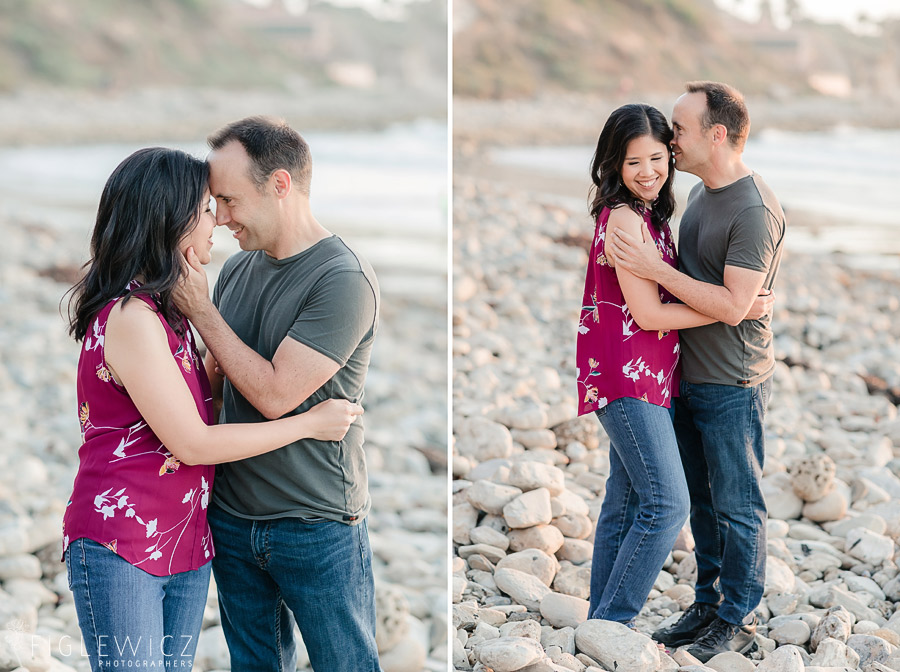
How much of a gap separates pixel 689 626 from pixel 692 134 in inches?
67.2

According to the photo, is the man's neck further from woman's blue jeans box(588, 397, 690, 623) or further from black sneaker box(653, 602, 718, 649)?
black sneaker box(653, 602, 718, 649)

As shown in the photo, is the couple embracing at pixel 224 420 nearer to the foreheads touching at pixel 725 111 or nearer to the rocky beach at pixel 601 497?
the rocky beach at pixel 601 497

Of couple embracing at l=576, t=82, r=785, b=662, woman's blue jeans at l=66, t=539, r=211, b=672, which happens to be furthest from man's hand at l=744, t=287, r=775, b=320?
woman's blue jeans at l=66, t=539, r=211, b=672

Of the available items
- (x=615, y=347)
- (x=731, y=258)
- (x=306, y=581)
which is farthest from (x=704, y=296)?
(x=306, y=581)

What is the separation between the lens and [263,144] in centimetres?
230

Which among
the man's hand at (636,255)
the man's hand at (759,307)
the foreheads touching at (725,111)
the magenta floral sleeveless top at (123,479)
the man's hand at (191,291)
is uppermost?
the foreheads touching at (725,111)

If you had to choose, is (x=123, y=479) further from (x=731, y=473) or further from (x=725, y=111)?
(x=725, y=111)

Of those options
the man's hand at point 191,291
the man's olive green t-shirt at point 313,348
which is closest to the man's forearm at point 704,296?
the man's olive green t-shirt at point 313,348

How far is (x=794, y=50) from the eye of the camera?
5562 cm

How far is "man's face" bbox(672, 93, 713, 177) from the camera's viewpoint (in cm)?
289

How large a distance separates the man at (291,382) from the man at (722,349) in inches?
38.7

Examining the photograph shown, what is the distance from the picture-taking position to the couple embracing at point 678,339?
2.83m

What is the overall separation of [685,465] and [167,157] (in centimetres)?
204

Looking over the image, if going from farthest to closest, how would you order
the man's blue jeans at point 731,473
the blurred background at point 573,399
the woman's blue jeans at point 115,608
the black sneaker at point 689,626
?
the blurred background at point 573,399 → the black sneaker at point 689,626 → the man's blue jeans at point 731,473 → the woman's blue jeans at point 115,608
